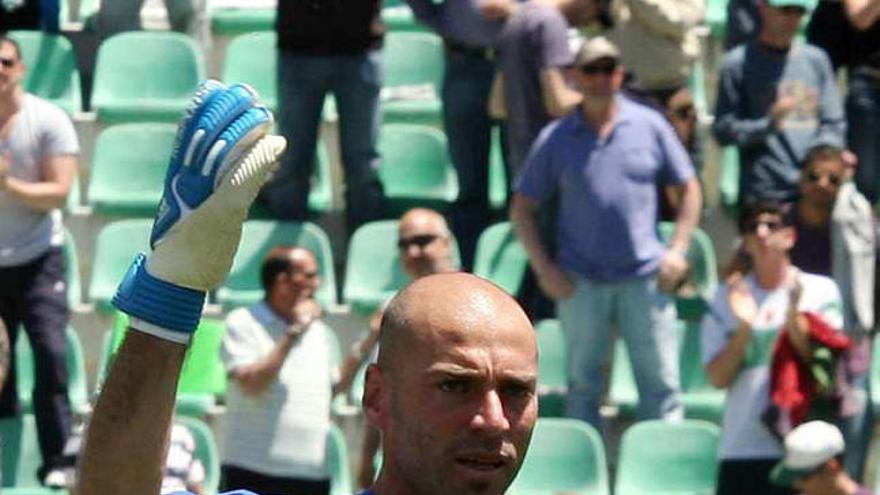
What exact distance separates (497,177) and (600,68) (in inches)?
60.9

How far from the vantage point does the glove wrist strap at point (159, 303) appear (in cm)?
294

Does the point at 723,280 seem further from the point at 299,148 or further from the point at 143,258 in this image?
the point at 143,258

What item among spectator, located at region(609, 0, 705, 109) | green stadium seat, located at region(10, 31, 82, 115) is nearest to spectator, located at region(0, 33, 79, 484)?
green stadium seat, located at region(10, 31, 82, 115)

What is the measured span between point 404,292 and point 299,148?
6.84m

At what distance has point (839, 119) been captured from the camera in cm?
1007

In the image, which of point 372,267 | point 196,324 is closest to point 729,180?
point 372,267

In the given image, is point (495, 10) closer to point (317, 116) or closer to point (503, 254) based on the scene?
point (317, 116)

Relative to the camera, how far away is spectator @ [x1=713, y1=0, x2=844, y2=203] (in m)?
9.98

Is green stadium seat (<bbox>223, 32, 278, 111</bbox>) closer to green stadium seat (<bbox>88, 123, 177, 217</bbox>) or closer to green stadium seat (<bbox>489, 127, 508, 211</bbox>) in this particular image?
green stadium seat (<bbox>88, 123, 177, 217</bbox>)

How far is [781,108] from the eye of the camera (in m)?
10.0

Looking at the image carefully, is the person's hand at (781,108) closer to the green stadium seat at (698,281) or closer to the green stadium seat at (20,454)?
the green stadium seat at (698,281)

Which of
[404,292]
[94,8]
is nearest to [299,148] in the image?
[94,8]

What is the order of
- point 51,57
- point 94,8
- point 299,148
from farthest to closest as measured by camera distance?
point 94,8
point 51,57
point 299,148

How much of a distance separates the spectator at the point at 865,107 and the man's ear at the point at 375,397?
293 inches
